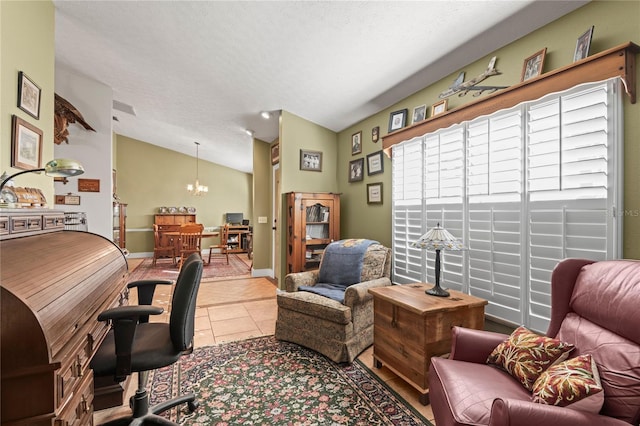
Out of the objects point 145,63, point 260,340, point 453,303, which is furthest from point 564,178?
point 145,63

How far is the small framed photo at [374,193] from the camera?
347cm

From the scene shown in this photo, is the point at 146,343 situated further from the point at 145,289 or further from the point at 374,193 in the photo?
the point at 374,193

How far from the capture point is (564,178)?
1753 millimetres

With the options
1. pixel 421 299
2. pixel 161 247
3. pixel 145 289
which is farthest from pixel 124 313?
pixel 161 247

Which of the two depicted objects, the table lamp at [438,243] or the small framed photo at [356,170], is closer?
the table lamp at [438,243]

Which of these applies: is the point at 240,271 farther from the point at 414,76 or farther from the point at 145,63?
the point at 414,76

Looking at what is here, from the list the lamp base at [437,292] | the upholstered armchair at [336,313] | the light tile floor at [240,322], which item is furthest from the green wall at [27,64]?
the lamp base at [437,292]

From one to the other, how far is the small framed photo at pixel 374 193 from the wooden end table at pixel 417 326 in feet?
4.80

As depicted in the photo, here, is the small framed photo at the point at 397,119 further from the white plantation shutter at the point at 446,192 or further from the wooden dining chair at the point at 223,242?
the wooden dining chair at the point at 223,242

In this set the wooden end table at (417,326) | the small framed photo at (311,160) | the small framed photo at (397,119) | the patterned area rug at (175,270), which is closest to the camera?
the wooden end table at (417,326)

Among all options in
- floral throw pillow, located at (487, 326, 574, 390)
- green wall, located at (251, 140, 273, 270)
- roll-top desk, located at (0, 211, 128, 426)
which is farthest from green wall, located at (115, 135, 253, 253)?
floral throw pillow, located at (487, 326, 574, 390)

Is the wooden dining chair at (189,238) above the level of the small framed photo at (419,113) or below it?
below

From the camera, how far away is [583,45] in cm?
164

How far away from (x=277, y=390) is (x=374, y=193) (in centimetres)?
239
